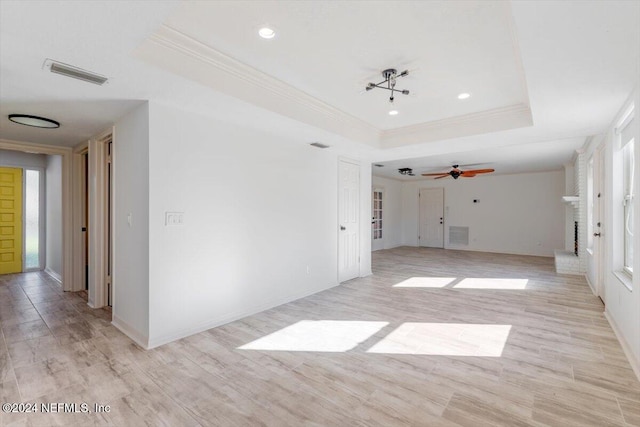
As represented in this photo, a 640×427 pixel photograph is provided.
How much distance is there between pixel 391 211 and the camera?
1054 cm

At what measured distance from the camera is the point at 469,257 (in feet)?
27.3

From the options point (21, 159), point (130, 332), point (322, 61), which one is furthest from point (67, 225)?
point (322, 61)

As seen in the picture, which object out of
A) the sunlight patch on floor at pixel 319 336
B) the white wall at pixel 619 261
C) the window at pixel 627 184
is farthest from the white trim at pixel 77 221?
the window at pixel 627 184

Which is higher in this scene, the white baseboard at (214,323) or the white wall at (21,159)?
the white wall at (21,159)

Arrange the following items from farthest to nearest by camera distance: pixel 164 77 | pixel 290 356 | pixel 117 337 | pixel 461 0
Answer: pixel 117 337 → pixel 290 356 → pixel 164 77 → pixel 461 0

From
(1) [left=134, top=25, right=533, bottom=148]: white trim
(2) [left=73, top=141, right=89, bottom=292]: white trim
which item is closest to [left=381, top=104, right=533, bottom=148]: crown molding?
(1) [left=134, top=25, right=533, bottom=148]: white trim

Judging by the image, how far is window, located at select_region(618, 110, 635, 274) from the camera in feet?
9.83

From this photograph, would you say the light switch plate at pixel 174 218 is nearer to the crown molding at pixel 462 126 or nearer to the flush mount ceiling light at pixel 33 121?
the flush mount ceiling light at pixel 33 121

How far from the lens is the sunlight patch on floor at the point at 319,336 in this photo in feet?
9.28

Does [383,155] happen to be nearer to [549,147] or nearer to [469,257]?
[549,147]

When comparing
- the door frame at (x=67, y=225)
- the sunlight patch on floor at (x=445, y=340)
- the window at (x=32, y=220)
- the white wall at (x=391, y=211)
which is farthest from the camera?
the white wall at (x=391, y=211)

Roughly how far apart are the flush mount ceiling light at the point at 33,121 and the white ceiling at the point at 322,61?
0.12 metres

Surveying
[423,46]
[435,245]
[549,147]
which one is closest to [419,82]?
[423,46]

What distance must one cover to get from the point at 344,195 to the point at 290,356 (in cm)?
327
